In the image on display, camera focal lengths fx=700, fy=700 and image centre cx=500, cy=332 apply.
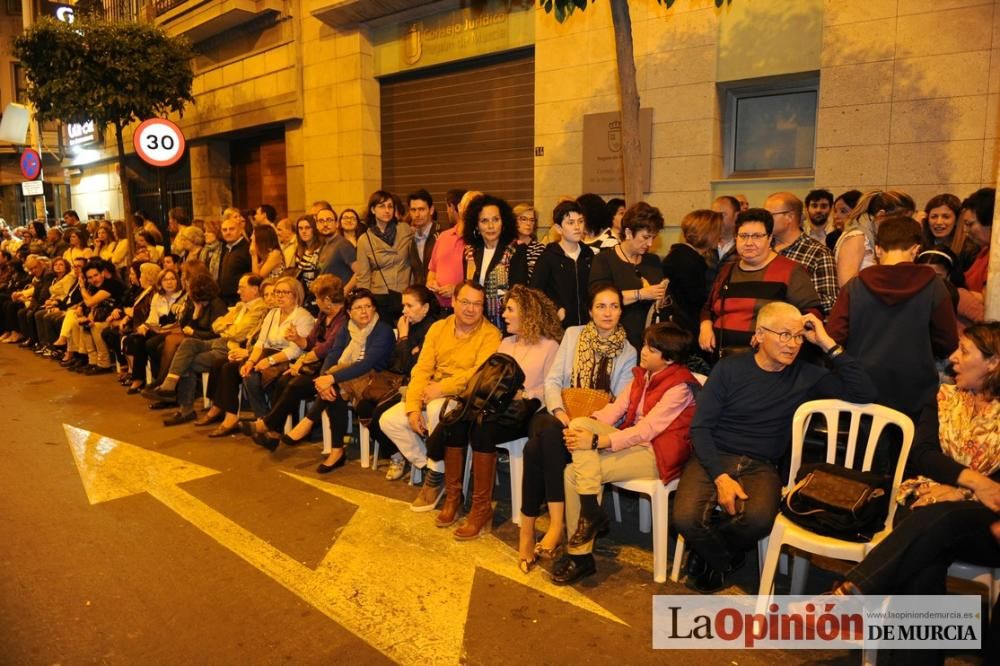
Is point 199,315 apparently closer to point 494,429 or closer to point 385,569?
point 494,429

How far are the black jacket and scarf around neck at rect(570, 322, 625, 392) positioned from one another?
0.80m

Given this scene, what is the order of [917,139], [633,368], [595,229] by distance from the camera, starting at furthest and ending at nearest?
[917,139], [595,229], [633,368]

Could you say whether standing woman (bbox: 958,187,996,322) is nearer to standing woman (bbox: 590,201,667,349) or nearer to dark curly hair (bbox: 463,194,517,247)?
standing woman (bbox: 590,201,667,349)

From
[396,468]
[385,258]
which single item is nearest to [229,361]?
[385,258]

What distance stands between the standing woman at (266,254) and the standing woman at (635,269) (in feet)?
13.8

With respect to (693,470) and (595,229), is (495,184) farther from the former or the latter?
(693,470)

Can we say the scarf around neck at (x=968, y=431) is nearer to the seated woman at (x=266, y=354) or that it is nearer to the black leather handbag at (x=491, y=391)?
the black leather handbag at (x=491, y=391)

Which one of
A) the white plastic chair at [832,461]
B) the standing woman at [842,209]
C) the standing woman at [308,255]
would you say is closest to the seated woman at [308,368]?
the standing woman at [308,255]

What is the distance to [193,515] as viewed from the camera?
191 inches

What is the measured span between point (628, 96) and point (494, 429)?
2.87m

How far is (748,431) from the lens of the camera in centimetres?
385

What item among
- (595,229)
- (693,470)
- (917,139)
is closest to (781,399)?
(693,470)

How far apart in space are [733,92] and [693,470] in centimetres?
600

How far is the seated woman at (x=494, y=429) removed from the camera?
460 cm
